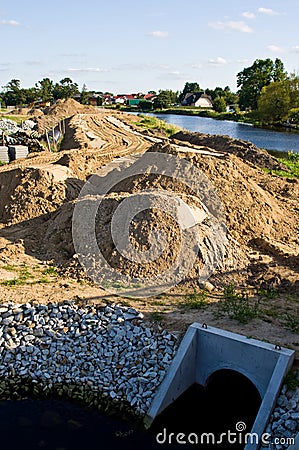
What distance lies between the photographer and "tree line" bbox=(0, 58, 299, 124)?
61312 millimetres

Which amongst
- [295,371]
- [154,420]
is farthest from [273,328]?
[154,420]

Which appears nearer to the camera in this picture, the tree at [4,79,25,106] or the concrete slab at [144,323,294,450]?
the concrete slab at [144,323,294,450]

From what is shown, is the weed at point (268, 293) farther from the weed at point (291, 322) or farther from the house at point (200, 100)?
the house at point (200, 100)

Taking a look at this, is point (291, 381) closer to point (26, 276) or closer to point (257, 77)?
point (26, 276)

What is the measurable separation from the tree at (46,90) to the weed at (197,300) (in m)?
89.0

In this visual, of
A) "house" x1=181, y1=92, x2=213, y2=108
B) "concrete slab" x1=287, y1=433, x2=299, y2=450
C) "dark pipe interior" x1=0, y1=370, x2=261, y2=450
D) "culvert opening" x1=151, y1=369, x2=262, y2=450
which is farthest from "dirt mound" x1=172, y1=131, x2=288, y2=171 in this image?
"house" x1=181, y1=92, x2=213, y2=108

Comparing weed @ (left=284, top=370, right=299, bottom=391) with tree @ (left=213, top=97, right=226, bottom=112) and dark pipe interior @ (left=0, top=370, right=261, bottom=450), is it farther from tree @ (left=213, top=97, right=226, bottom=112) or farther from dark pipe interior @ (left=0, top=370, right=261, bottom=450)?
tree @ (left=213, top=97, right=226, bottom=112)

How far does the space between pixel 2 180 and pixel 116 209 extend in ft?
22.5

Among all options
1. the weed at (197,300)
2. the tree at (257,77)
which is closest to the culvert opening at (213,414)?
the weed at (197,300)

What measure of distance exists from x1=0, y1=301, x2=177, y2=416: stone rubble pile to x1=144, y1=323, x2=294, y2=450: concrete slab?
0.75ft

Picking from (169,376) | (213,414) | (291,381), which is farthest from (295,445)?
(169,376)

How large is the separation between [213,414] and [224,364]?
0.87m

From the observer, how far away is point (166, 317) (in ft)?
29.9

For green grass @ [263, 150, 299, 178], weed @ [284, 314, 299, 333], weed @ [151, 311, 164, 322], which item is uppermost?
green grass @ [263, 150, 299, 178]
